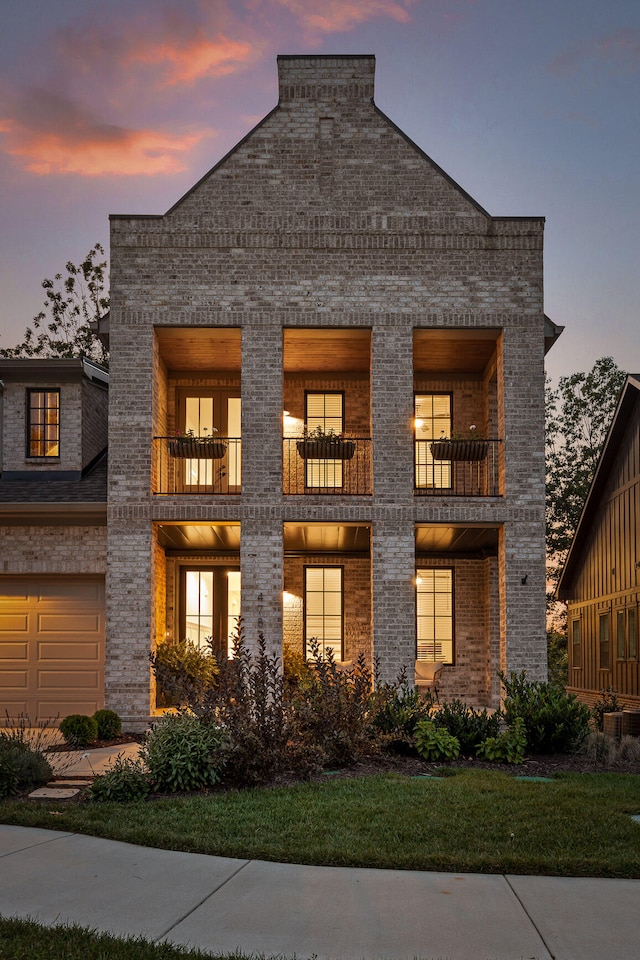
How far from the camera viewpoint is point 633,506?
19500 millimetres

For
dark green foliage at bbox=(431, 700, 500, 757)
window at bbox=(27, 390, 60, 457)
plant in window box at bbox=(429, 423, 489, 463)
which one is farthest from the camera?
window at bbox=(27, 390, 60, 457)

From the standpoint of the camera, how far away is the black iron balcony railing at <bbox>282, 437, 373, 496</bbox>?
16.5 m

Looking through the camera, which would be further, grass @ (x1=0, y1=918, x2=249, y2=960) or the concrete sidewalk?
the concrete sidewalk

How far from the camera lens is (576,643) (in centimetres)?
2594

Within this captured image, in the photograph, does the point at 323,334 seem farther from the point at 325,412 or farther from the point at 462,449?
the point at 462,449

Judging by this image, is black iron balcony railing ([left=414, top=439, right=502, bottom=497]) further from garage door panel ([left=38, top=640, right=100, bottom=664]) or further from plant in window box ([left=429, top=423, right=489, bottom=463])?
garage door panel ([left=38, top=640, right=100, bottom=664])

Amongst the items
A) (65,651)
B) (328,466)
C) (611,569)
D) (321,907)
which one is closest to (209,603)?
(65,651)

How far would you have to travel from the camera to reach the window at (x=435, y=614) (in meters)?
18.5

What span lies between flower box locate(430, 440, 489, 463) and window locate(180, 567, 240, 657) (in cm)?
516

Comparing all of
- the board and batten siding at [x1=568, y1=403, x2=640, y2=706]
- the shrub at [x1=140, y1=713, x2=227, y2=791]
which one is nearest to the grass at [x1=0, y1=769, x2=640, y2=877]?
the shrub at [x1=140, y1=713, x2=227, y2=791]

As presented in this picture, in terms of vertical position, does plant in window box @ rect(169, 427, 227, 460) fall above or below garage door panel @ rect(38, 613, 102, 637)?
above

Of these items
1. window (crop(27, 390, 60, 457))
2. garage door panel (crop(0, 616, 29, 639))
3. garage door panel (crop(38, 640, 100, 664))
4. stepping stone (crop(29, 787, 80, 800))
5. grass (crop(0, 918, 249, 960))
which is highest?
window (crop(27, 390, 60, 457))

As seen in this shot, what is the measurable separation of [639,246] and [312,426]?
1157 cm

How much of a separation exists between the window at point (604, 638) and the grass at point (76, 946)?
18.5 meters
